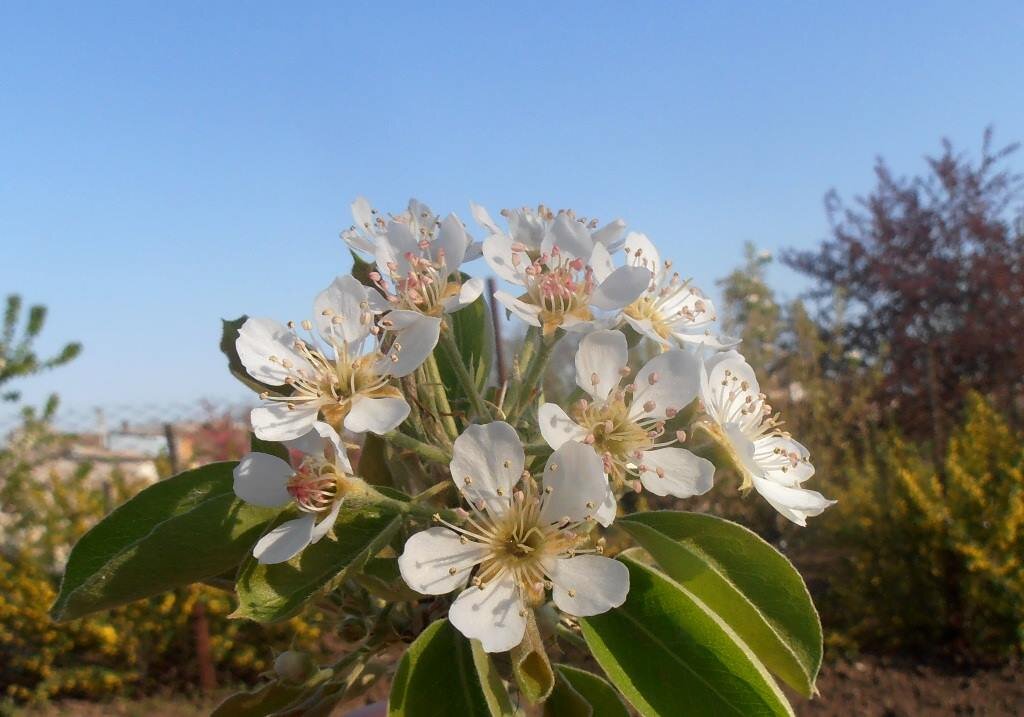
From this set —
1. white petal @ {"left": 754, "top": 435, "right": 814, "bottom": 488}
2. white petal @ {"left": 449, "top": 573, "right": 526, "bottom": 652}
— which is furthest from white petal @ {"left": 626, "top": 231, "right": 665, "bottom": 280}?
white petal @ {"left": 449, "top": 573, "right": 526, "bottom": 652}

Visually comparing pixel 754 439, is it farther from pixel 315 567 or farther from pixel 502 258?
pixel 315 567

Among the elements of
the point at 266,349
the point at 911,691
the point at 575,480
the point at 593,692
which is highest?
the point at 266,349

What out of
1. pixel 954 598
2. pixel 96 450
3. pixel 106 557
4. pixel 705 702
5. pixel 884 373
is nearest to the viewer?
pixel 705 702

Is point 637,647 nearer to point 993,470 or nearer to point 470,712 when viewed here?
point 470,712

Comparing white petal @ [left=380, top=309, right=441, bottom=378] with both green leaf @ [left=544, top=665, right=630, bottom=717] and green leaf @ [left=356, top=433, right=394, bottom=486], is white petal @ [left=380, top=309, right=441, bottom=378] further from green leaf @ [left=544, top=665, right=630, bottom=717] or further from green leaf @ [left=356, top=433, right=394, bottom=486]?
green leaf @ [left=544, top=665, right=630, bottom=717]

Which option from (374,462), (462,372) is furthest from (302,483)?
(462,372)

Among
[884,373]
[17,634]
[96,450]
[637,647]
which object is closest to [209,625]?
[17,634]

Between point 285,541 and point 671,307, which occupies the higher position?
point 671,307
